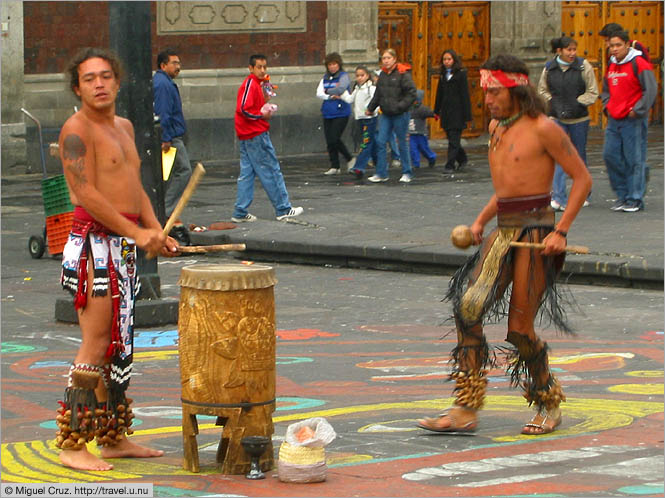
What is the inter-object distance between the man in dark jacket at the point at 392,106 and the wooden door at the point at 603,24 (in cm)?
978

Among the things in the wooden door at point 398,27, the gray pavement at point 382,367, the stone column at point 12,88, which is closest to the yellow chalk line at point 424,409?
the gray pavement at point 382,367

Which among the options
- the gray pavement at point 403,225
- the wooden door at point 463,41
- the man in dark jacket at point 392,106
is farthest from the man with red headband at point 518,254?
the wooden door at point 463,41

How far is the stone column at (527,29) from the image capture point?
1050 inches

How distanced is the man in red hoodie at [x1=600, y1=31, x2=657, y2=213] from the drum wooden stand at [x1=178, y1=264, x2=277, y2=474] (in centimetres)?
931

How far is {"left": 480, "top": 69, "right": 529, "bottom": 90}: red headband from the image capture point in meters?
7.20

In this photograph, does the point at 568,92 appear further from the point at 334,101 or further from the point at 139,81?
the point at 139,81

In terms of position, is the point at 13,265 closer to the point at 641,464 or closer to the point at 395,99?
the point at 395,99

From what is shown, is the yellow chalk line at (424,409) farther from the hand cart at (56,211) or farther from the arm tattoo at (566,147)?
the hand cart at (56,211)

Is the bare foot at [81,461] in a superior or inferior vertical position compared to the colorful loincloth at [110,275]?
inferior

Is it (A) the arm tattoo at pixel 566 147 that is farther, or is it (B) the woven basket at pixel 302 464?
(A) the arm tattoo at pixel 566 147

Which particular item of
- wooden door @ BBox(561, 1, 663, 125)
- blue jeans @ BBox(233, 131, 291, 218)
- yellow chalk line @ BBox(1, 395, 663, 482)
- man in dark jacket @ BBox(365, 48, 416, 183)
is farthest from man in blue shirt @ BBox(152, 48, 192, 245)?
wooden door @ BBox(561, 1, 663, 125)

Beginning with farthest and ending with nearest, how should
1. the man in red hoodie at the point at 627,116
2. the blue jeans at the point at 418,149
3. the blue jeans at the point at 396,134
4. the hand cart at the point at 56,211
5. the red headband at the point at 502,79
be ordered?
the blue jeans at the point at 418,149 < the blue jeans at the point at 396,134 < the man in red hoodie at the point at 627,116 < the hand cart at the point at 56,211 < the red headband at the point at 502,79

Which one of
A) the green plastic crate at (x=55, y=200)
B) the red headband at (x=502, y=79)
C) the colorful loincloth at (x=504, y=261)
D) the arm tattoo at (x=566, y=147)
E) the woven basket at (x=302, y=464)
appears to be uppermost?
the red headband at (x=502, y=79)

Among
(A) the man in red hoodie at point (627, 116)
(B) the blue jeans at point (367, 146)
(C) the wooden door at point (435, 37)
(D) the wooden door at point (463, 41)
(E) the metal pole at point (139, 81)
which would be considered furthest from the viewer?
(D) the wooden door at point (463, 41)
